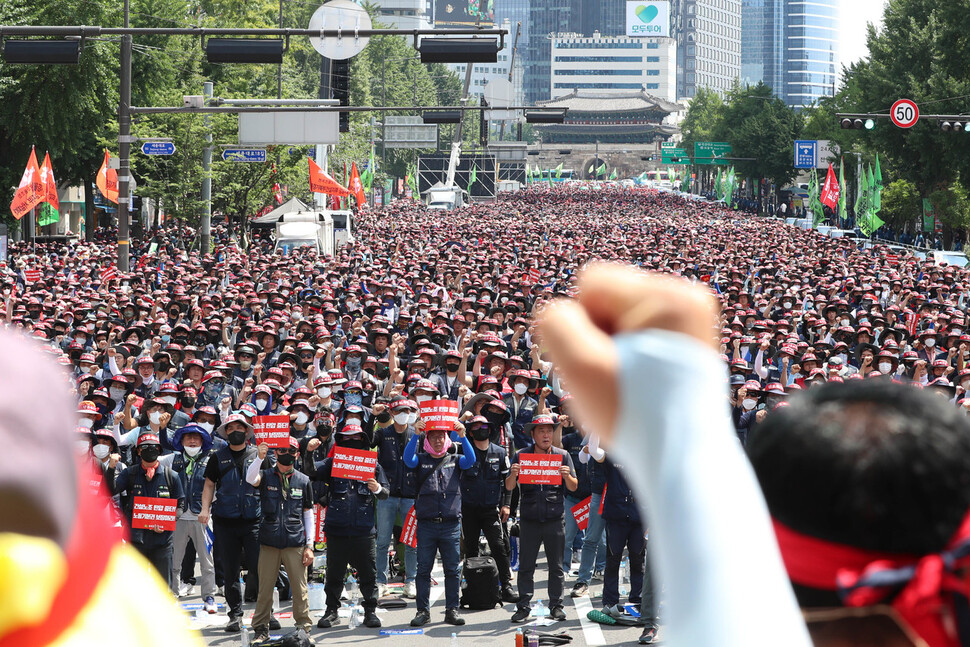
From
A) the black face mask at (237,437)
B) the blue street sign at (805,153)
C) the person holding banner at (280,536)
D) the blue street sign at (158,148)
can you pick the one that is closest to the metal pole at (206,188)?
the blue street sign at (158,148)

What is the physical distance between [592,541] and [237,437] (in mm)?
3381

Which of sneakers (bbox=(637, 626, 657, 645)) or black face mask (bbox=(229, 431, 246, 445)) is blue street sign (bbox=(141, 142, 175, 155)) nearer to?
black face mask (bbox=(229, 431, 246, 445))

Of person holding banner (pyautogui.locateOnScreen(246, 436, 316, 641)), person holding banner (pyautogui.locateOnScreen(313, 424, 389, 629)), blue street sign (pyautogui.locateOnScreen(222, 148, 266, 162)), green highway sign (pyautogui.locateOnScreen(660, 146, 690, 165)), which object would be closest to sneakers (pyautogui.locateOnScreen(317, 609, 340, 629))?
person holding banner (pyautogui.locateOnScreen(313, 424, 389, 629))

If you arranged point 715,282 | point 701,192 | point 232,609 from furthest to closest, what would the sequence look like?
point 701,192 < point 715,282 < point 232,609

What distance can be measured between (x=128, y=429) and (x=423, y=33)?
6.45m

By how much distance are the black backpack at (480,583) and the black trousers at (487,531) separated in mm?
294

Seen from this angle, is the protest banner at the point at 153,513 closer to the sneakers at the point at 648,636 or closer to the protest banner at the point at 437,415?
the protest banner at the point at 437,415

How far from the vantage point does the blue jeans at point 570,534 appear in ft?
38.5

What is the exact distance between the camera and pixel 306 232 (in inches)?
1481

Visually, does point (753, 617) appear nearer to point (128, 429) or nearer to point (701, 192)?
point (128, 429)

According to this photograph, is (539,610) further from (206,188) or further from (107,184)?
(206,188)

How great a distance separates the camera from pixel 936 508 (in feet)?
3.67

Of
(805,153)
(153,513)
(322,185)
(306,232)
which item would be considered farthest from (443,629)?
(805,153)

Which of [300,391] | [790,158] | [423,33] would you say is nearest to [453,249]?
[423,33]
